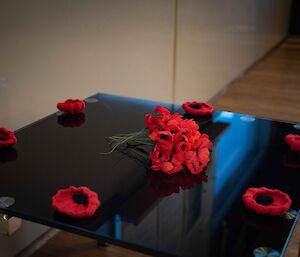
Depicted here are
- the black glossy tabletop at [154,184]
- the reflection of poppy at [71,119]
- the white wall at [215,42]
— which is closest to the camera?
the black glossy tabletop at [154,184]

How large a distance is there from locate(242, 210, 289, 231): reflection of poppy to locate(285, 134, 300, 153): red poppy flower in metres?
0.44

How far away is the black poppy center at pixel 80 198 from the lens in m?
1.21

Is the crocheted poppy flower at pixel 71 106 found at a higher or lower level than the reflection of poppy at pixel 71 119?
higher

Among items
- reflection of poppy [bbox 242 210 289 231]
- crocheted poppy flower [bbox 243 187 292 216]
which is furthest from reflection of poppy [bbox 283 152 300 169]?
reflection of poppy [bbox 242 210 289 231]

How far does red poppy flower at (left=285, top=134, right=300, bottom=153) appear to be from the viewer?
1.58 metres

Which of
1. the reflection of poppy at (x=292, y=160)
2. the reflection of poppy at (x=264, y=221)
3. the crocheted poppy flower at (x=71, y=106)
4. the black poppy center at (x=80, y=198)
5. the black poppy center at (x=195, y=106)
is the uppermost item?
the crocheted poppy flower at (x=71, y=106)

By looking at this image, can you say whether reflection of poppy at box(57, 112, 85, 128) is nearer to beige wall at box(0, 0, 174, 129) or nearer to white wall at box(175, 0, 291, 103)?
beige wall at box(0, 0, 174, 129)

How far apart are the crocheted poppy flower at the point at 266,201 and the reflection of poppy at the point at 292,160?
0.25 m

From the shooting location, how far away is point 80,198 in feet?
4.02

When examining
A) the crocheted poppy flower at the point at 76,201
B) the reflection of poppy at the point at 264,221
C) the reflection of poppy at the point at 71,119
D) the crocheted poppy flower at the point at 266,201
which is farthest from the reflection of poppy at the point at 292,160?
the reflection of poppy at the point at 71,119

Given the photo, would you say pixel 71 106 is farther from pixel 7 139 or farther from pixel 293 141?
pixel 293 141

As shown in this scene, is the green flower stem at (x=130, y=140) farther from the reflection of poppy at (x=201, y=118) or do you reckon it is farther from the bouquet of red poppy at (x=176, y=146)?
the reflection of poppy at (x=201, y=118)

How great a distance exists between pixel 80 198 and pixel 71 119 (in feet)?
2.21

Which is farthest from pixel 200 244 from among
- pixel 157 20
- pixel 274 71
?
pixel 274 71
